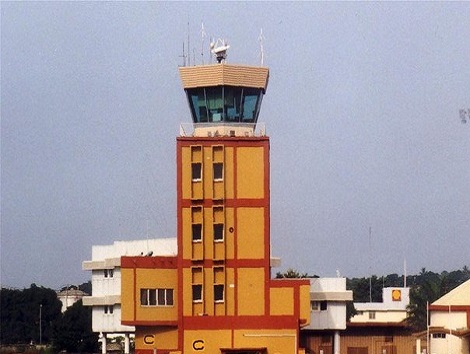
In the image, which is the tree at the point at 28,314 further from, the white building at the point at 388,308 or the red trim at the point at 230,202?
the red trim at the point at 230,202

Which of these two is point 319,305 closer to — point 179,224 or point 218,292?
point 218,292

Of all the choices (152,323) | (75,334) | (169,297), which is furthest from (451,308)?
(75,334)

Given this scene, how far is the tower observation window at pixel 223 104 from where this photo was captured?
288 feet

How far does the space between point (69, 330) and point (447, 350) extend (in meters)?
51.7

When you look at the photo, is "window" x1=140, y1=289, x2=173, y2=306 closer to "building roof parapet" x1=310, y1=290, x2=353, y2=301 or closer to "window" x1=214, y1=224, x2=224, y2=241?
"window" x1=214, y1=224, x2=224, y2=241

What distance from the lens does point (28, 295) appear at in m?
194

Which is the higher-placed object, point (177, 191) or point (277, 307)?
point (177, 191)

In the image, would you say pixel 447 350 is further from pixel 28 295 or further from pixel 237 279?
pixel 28 295

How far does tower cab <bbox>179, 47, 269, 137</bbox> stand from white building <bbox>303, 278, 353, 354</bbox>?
17.7 metres

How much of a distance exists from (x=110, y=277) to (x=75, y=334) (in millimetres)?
21857

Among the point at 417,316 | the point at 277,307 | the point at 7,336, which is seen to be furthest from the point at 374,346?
the point at 7,336

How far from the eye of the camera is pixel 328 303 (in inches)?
3903

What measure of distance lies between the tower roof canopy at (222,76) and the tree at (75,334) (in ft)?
165

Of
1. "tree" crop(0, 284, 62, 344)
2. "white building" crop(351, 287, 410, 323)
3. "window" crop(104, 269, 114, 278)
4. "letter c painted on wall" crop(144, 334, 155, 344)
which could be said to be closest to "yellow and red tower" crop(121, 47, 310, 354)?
"letter c painted on wall" crop(144, 334, 155, 344)
